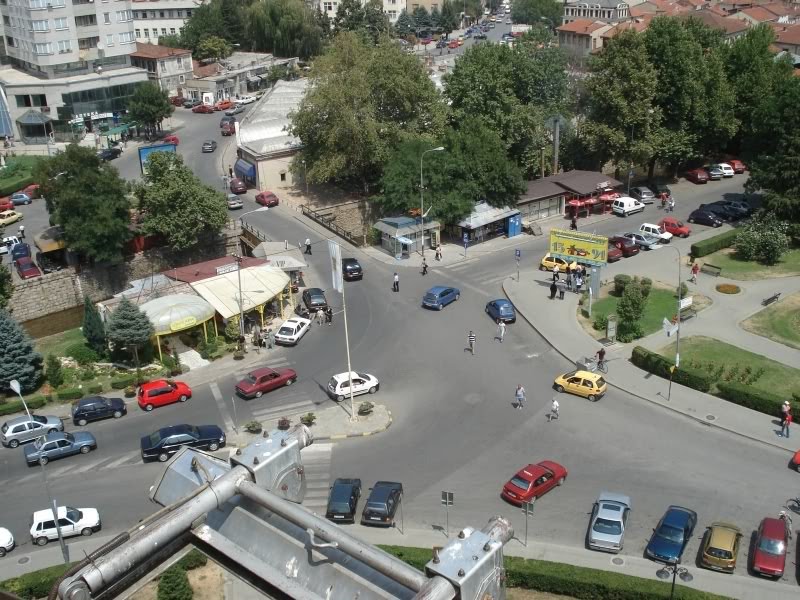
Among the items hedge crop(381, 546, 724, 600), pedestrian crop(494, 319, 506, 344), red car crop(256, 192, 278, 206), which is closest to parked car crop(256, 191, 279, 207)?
red car crop(256, 192, 278, 206)

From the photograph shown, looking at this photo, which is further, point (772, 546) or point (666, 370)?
point (666, 370)

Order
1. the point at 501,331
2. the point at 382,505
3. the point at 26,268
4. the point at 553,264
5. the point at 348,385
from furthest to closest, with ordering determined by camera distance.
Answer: the point at 26,268 → the point at 553,264 → the point at 501,331 → the point at 348,385 → the point at 382,505

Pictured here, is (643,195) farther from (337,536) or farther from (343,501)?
(337,536)

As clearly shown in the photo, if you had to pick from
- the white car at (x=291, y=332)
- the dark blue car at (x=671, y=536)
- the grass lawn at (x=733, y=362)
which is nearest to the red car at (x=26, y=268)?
the white car at (x=291, y=332)

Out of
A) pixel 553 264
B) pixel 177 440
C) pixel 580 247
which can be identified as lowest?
pixel 177 440

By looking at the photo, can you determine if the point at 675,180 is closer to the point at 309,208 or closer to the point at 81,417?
the point at 309,208

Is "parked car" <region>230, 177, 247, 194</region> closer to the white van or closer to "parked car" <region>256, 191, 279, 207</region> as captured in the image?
"parked car" <region>256, 191, 279, 207</region>

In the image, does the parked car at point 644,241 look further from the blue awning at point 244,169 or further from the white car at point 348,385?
the blue awning at point 244,169

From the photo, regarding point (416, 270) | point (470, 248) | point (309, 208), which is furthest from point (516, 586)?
point (309, 208)

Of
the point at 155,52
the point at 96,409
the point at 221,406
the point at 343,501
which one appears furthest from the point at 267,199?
the point at 155,52
